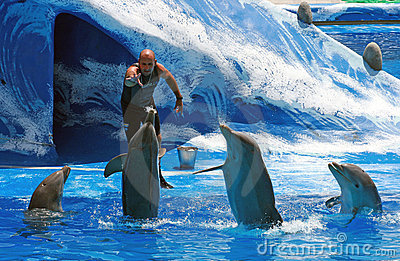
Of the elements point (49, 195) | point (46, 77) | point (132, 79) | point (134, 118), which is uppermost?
point (46, 77)

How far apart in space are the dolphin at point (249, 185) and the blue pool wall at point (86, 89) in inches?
176

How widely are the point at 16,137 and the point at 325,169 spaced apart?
474 centimetres

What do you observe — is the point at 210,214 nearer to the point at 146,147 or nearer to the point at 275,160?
the point at 146,147

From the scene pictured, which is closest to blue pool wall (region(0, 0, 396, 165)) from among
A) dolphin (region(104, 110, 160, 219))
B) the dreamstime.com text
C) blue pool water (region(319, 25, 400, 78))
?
blue pool water (region(319, 25, 400, 78))

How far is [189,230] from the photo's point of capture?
141 inches

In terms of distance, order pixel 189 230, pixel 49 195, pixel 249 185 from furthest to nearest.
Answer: pixel 49 195, pixel 189 230, pixel 249 185

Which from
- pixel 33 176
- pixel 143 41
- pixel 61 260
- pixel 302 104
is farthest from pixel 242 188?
pixel 302 104

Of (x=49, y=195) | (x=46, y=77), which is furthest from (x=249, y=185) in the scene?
(x=46, y=77)

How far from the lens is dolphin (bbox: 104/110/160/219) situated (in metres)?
3.31

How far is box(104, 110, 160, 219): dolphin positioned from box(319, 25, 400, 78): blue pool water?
1006cm

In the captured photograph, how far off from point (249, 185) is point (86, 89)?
211 inches

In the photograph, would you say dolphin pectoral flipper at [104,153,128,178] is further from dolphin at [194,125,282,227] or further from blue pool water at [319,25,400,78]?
blue pool water at [319,25,400,78]

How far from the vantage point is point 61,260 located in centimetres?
280

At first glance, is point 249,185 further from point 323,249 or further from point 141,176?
point 141,176
